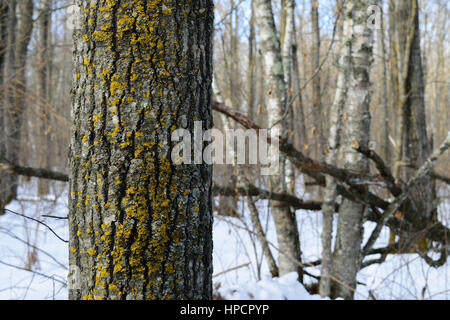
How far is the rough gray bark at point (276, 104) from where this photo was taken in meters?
3.81

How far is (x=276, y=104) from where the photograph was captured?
381 centimetres

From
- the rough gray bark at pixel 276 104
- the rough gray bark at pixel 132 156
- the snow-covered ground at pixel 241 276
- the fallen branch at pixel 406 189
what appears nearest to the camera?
the rough gray bark at pixel 132 156

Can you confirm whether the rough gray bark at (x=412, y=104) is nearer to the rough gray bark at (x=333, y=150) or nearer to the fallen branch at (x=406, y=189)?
the fallen branch at (x=406, y=189)

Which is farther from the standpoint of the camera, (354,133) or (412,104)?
(412,104)

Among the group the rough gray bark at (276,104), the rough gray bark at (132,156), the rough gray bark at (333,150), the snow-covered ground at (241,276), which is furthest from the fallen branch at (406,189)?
the rough gray bark at (132,156)

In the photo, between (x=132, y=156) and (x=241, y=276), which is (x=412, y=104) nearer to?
(x=241, y=276)

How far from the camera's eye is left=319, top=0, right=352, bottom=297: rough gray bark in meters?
3.49

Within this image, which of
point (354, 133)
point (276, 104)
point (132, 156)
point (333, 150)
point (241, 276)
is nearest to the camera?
point (132, 156)

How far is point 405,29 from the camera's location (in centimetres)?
586

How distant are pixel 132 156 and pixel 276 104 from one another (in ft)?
9.13

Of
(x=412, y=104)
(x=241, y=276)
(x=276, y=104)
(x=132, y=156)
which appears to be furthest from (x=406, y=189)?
(x=132, y=156)

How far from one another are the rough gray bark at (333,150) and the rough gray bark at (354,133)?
0.05 m
